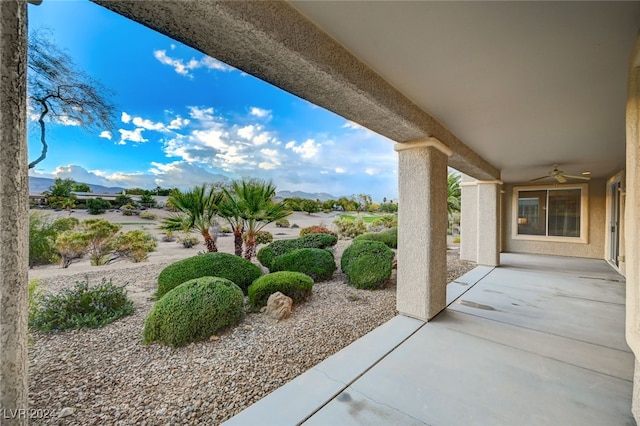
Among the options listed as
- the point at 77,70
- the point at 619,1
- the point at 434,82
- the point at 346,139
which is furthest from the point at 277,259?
the point at 346,139

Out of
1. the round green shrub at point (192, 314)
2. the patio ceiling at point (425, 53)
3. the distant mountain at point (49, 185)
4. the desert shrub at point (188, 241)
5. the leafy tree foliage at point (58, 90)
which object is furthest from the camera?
the desert shrub at point (188, 241)

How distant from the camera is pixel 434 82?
94.5 inches

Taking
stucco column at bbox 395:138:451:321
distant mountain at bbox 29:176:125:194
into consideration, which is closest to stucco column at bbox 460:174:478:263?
stucco column at bbox 395:138:451:321

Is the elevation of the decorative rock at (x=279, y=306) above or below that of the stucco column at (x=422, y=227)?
below

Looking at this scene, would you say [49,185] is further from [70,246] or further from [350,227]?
[350,227]

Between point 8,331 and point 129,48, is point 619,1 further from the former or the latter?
point 129,48

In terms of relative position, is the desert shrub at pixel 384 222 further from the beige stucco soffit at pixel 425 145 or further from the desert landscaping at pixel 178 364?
the beige stucco soffit at pixel 425 145

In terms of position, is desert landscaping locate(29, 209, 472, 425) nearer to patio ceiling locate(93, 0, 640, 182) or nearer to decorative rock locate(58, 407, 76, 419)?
decorative rock locate(58, 407, 76, 419)

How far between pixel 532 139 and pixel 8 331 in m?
5.91

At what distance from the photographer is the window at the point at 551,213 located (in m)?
8.23

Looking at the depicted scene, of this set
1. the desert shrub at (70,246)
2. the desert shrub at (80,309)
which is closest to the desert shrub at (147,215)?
the desert shrub at (70,246)

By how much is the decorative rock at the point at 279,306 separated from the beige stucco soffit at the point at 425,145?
2704 mm

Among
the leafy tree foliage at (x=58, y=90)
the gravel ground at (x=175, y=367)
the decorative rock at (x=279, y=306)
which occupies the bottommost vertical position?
the gravel ground at (x=175, y=367)

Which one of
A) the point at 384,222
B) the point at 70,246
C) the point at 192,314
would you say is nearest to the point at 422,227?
the point at 192,314
